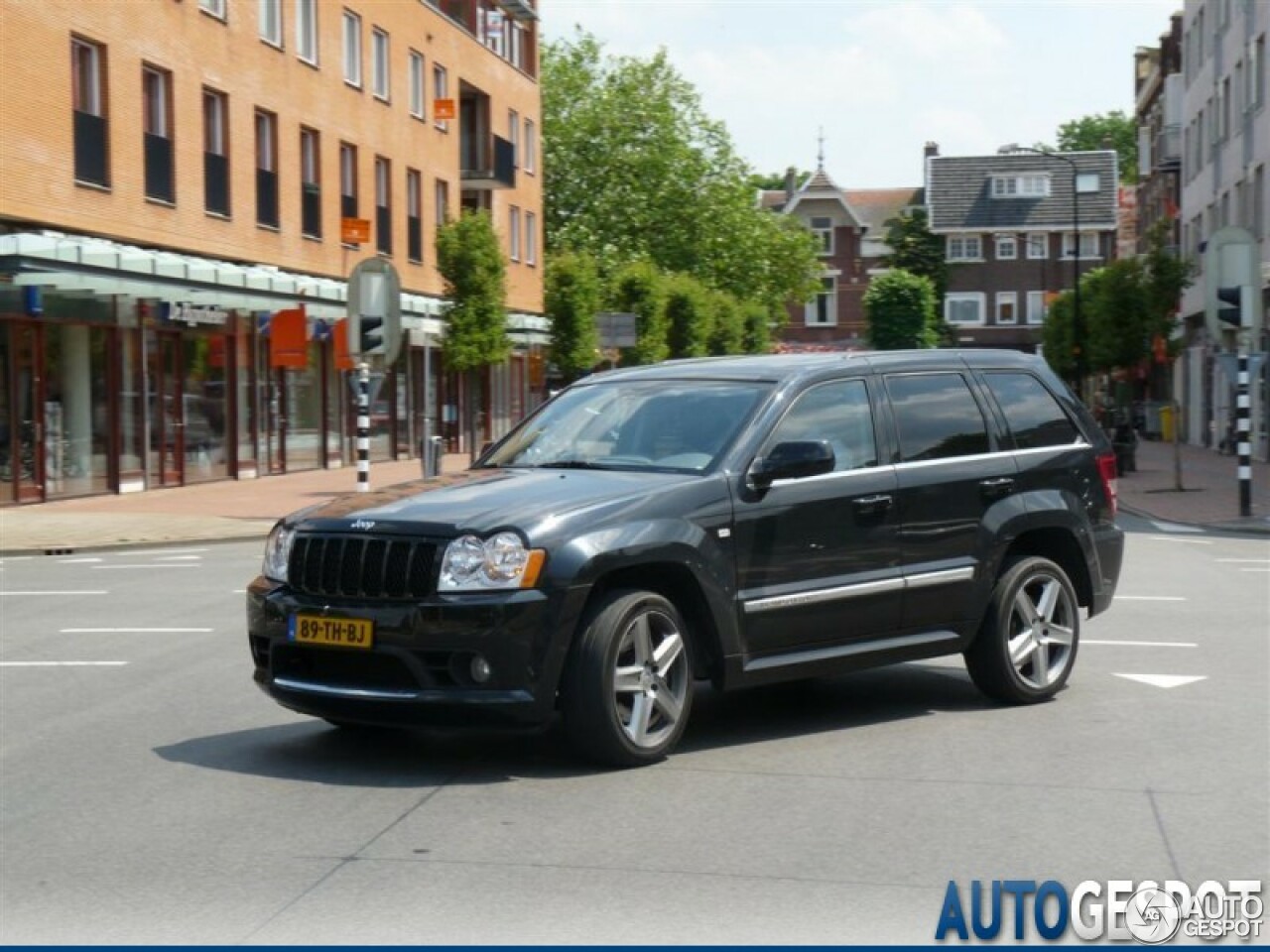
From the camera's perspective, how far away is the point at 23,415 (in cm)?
2758

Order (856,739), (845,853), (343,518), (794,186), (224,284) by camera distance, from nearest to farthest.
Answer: (845,853), (343,518), (856,739), (224,284), (794,186)

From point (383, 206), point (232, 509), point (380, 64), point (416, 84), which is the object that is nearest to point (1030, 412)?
point (232, 509)

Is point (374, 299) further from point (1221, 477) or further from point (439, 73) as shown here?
point (439, 73)

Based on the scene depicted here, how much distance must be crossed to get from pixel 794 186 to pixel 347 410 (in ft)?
294

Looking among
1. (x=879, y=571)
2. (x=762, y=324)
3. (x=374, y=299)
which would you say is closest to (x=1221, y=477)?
(x=374, y=299)

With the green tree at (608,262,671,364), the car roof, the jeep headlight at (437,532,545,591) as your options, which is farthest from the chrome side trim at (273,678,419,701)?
the green tree at (608,262,671,364)

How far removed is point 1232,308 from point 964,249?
3133 inches

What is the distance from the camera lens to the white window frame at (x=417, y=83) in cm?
→ 4831

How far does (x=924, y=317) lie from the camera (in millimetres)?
99438

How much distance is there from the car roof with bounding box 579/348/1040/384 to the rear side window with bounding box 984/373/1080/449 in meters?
0.12

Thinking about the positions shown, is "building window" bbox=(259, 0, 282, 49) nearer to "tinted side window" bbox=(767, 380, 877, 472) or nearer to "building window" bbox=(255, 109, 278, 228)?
"building window" bbox=(255, 109, 278, 228)

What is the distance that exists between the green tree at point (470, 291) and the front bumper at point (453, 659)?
3130 centimetres

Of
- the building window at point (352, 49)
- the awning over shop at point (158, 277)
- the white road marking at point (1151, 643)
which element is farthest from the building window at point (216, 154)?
the white road marking at point (1151, 643)

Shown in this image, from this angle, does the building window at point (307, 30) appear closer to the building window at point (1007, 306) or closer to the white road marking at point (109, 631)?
the white road marking at point (109, 631)
